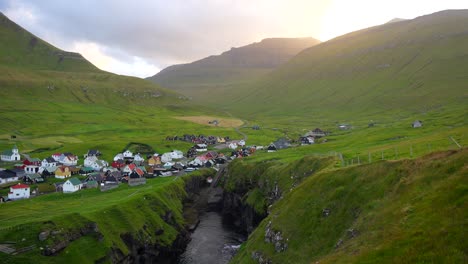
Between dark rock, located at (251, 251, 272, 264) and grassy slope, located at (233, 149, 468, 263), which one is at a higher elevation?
grassy slope, located at (233, 149, 468, 263)

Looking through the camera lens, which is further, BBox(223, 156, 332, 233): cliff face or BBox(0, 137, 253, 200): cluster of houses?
BBox(0, 137, 253, 200): cluster of houses

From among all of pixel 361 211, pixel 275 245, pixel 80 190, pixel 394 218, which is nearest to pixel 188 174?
pixel 80 190

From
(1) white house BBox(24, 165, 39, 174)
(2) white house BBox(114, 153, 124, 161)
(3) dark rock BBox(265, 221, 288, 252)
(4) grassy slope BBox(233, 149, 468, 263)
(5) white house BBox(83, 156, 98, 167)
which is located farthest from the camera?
(2) white house BBox(114, 153, 124, 161)

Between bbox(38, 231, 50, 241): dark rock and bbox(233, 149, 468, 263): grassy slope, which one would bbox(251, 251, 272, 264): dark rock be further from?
bbox(38, 231, 50, 241): dark rock

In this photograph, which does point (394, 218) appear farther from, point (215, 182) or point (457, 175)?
point (215, 182)

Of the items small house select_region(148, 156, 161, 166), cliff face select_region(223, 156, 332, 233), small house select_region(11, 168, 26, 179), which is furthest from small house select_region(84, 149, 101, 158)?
cliff face select_region(223, 156, 332, 233)

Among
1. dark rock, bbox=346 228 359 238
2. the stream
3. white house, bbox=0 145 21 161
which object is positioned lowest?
the stream

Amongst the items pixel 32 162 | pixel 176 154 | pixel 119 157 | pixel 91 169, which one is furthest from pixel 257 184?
pixel 32 162

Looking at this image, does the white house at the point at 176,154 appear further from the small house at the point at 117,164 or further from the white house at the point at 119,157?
the small house at the point at 117,164
